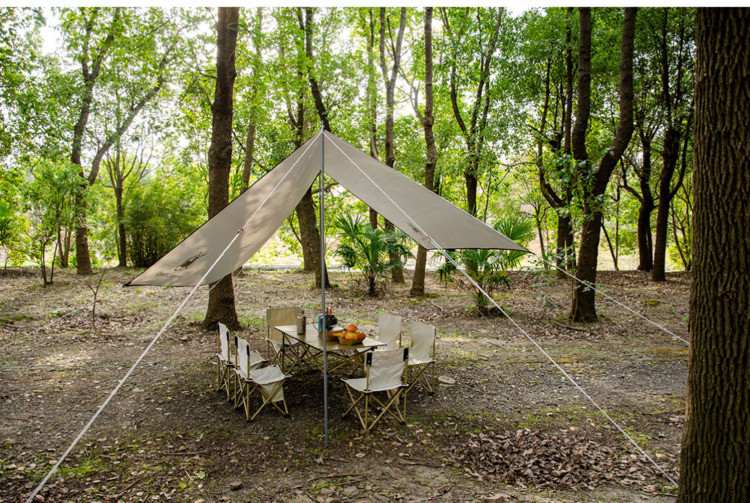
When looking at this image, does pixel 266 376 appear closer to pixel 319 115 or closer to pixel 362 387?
pixel 362 387

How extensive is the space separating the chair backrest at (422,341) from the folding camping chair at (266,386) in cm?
153

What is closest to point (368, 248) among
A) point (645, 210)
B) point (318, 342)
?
point (318, 342)

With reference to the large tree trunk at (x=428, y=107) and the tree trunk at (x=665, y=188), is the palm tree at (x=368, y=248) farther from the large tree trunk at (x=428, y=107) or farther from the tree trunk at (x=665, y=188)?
the tree trunk at (x=665, y=188)

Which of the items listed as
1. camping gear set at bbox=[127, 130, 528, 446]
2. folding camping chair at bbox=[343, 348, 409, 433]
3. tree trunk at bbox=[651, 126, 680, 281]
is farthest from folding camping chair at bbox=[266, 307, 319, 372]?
tree trunk at bbox=[651, 126, 680, 281]

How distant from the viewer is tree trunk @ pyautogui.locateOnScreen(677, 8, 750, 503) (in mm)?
2209

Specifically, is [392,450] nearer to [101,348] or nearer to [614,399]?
[614,399]

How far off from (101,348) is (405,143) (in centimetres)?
1255

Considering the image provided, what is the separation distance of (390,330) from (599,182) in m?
4.83

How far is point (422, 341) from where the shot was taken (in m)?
5.01

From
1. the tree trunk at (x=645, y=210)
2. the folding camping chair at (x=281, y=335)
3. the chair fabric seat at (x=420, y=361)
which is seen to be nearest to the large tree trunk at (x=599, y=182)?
the chair fabric seat at (x=420, y=361)

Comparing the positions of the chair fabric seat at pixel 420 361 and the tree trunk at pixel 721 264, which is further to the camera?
the chair fabric seat at pixel 420 361

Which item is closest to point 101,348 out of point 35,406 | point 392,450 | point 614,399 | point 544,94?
point 35,406

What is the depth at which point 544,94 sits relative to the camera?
14.0m

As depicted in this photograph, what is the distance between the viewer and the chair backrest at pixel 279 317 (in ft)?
19.4
